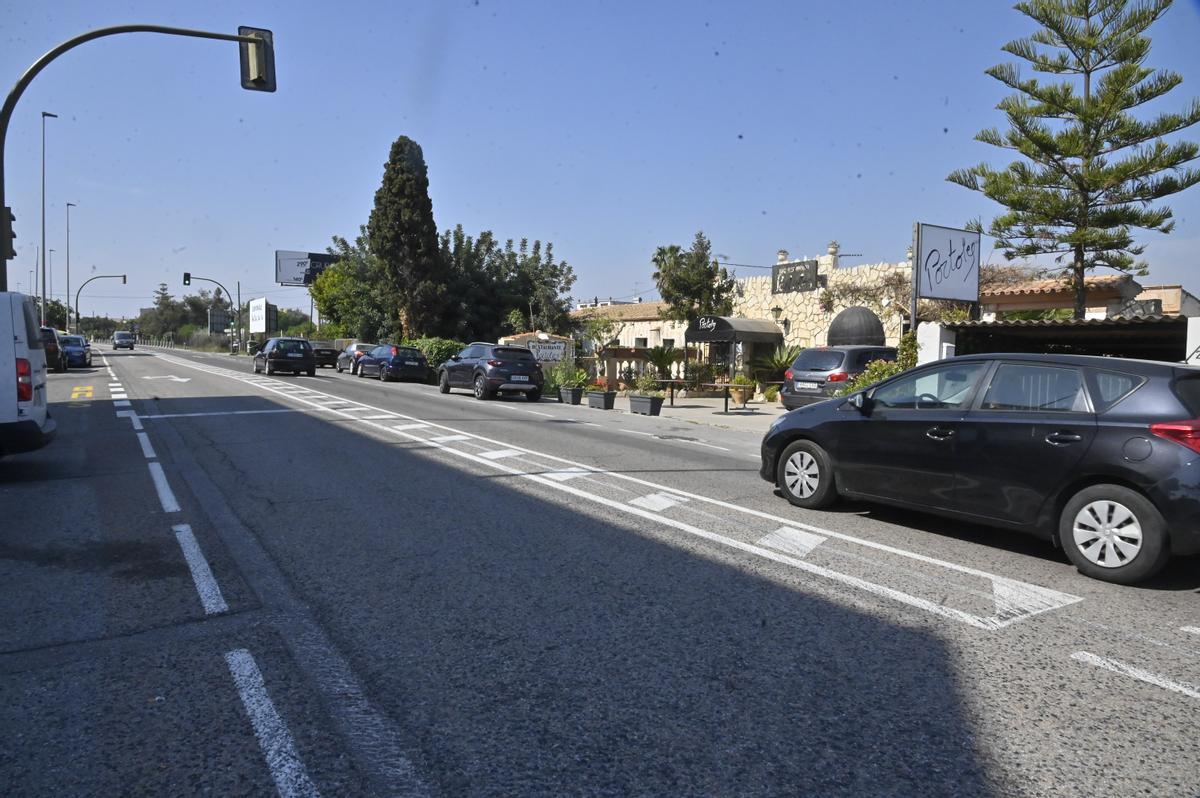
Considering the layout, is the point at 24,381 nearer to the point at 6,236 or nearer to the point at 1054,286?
the point at 6,236

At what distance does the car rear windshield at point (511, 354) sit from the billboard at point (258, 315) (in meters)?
48.9

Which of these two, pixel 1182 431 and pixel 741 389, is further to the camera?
pixel 741 389

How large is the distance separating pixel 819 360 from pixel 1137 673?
1361cm

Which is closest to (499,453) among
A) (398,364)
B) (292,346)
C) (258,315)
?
(398,364)

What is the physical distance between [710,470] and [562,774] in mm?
7571

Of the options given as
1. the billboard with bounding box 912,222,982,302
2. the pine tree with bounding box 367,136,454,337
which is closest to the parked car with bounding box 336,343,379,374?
the pine tree with bounding box 367,136,454,337

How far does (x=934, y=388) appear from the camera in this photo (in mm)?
6777

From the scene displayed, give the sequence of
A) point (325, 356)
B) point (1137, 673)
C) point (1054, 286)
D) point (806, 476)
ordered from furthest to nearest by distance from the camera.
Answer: point (325, 356) < point (1054, 286) < point (806, 476) < point (1137, 673)

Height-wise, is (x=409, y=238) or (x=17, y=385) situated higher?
(x=409, y=238)

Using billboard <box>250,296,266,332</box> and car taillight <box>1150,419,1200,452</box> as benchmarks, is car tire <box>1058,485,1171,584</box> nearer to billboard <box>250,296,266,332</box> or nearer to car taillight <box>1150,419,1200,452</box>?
car taillight <box>1150,419,1200,452</box>

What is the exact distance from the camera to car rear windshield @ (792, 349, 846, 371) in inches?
666

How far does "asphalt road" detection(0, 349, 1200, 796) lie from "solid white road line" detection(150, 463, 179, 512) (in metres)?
0.19

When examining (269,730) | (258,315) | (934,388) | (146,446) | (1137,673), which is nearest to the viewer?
(269,730)

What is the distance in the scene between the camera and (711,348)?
31531mm
